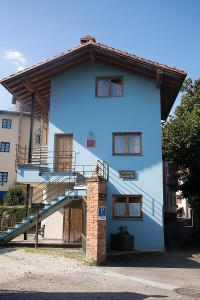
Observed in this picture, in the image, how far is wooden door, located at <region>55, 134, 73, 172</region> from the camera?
766 inches

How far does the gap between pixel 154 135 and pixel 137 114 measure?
144cm

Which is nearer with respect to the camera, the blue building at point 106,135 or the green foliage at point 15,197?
the blue building at point 106,135

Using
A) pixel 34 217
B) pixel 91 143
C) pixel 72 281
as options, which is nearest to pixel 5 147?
pixel 91 143

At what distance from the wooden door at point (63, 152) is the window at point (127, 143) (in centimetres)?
244

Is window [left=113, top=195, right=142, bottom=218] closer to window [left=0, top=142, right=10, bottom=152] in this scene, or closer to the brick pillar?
the brick pillar

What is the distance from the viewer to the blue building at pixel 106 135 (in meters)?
18.2

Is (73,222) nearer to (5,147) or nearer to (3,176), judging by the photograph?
(3,176)

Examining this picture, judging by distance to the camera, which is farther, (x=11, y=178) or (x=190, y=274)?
(x=11, y=178)

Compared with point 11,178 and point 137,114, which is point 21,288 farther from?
point 11,178

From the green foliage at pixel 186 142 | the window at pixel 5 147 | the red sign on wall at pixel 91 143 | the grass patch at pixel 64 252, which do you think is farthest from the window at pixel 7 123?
the grass patch at pixel 64 252

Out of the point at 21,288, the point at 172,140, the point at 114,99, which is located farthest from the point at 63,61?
the point at 21,288

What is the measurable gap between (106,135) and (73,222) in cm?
488

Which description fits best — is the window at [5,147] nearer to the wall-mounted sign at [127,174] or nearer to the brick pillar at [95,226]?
the wall-mounted sign at [127,174]

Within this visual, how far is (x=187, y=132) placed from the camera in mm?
22781
